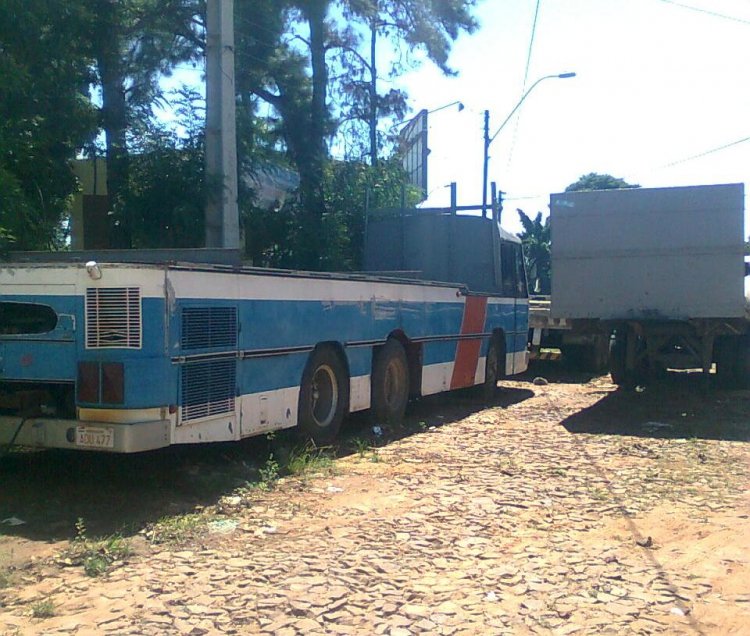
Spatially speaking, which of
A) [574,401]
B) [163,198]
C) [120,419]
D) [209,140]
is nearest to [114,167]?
[163,198]

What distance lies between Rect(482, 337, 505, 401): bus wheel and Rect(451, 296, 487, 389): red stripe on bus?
0.66 metres

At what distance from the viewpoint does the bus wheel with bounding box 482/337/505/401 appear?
12.8m

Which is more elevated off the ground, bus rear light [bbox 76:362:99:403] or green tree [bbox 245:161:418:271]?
green tree [bbox 245:161:418:271]

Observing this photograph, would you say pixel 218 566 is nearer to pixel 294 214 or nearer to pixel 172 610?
pixel 172 610

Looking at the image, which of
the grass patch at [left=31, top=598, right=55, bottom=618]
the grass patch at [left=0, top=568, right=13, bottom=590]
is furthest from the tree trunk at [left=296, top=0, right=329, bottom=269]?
the grass patch at [left=31, top=598, right=55, bottom=618]

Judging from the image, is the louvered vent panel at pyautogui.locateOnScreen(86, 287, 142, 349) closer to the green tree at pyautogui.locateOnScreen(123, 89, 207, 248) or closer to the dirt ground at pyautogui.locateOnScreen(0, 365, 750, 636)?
the dirt ground at pyautogui.locateOnScreen(0, 365, 750, 636)

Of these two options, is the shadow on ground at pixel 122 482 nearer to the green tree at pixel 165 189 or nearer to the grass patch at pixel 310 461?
the grass patch at pixel 310 461

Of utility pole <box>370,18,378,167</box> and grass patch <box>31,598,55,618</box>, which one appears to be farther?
utility pole <box>370,18,378,167</box>

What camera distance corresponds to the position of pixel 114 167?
14.9 meters

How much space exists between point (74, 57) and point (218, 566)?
9331 millimetres

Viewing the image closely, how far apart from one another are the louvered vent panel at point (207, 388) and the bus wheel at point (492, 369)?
6669mm

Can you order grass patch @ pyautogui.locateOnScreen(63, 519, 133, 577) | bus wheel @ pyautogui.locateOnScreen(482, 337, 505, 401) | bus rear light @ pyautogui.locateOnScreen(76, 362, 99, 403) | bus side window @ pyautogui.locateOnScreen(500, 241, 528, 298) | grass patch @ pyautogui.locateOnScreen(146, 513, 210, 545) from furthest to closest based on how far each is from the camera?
bus side window @ pyautogui.locateOnScreen(500, 241, 528, 298), bus wheel @ pyautogui.locateOnScreen(482, 337, 505, 401), bus rear light @ pyautogui.locateOnScreen(76, 362, 99, 403), grass patch @ pyautogui.locateOnScreen(146, 513, 210, 545), grass patch @ pyautogui.locateOnScreen(63, 519, 133, 577)

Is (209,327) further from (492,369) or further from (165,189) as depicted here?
(165,189)

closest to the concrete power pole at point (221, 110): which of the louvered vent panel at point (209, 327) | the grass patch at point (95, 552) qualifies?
the louvered vent panel at point (209, 327)
